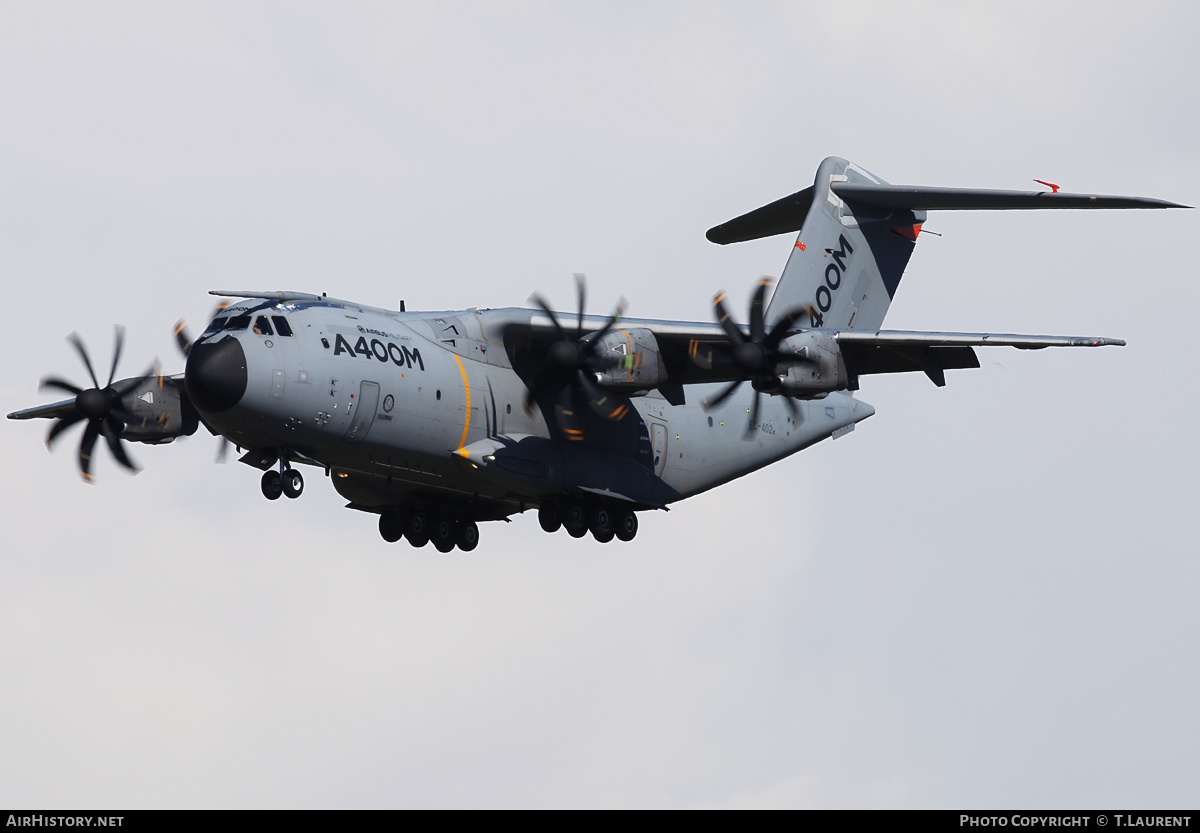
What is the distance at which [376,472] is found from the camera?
24.7m

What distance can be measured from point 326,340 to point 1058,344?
406 inches

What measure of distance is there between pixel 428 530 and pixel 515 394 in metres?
3.05

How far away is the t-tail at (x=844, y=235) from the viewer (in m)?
28.9

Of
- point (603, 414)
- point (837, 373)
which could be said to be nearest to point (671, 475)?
point (603, 414)

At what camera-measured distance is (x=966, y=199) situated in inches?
1094

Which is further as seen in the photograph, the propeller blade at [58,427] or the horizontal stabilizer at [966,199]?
the propeller blade at [58,427]

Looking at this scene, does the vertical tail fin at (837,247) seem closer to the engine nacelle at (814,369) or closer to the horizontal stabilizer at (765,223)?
the horizontal stabilizer at (765,223)

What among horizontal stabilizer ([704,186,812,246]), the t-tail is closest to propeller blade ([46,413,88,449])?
the t-tail

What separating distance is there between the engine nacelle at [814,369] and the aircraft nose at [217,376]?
758cm

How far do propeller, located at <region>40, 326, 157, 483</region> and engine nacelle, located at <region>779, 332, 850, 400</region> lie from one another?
999cm

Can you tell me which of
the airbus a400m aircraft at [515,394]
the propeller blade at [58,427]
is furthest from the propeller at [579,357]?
the propeller blade at [58,427]

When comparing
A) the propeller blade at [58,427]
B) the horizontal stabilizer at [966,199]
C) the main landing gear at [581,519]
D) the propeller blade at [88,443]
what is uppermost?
the horizontal stabilizer at [966,199]
